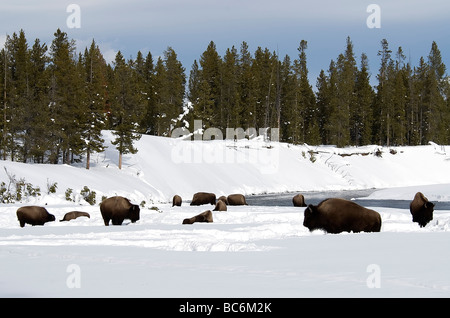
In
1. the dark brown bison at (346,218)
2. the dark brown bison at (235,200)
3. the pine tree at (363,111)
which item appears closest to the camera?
the dark brown bison at (346,218)

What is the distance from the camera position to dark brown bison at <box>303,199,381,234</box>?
1365cm

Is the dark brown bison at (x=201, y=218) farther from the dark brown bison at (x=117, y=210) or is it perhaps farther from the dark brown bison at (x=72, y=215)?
the dark brown bison at (x=72, y=215)

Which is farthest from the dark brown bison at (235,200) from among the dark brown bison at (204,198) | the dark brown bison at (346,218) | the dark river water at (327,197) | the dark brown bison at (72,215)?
the dark brown bison at (346,218)

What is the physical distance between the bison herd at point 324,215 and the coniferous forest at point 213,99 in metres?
25.6

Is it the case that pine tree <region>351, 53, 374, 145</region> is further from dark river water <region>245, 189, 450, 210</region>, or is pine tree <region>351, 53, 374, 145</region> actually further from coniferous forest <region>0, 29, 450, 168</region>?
dark river water <region>245, 189, 450, 210</region>

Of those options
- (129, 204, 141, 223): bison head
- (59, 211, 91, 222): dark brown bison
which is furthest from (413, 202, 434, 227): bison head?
(59, 211, 91, 222): dark brown bison

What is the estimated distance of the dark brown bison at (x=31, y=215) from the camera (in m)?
20.0

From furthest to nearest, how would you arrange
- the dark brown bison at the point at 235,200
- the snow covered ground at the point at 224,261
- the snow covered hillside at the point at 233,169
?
the snow covered hillside at the point at 233,169, the dark brown bison at the point at 235,200, the snow covered ground at the point at 224,261

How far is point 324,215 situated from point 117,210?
8704 mm

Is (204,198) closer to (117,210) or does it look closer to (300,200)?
(300,200)

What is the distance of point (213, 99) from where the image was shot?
79875mm

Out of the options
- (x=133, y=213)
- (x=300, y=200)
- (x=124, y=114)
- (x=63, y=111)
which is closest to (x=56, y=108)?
(x=63, y=111)

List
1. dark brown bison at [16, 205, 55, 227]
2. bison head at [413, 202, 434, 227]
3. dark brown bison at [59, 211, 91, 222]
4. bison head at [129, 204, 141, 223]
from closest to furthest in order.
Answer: bison head at [413, 202, 434, 227], bison head at [129, 204, 141, 223], dark brown bison at [16, 205, 55, 227], dark brown bison at [59, 211, 91, 222]

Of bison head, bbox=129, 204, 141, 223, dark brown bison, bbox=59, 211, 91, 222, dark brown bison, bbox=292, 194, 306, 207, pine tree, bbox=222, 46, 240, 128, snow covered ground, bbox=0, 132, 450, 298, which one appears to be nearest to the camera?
snow covered ground, bbox=0, 132, 450, 298
